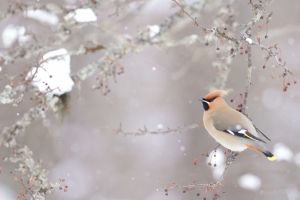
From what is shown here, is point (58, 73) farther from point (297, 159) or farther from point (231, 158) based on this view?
point (297, 159)

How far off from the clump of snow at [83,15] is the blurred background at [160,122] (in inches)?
149

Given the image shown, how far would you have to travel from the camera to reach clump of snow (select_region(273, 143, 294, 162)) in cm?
951

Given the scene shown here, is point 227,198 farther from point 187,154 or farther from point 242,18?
point 242,18

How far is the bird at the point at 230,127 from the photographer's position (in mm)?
4113

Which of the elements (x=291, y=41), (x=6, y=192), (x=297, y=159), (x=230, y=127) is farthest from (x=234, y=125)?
(x=6, y=192)

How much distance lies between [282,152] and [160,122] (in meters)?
3.96

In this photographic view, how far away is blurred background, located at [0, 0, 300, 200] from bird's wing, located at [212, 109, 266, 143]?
4.60 m

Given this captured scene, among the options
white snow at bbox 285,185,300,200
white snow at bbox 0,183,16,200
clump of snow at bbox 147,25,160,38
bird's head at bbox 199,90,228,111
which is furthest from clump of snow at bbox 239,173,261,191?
bird's head at bbox 199,90,228,111

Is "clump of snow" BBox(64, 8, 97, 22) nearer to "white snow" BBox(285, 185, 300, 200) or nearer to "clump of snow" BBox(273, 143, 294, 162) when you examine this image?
"clump of snow" BBox(273, 143, 294, 162)

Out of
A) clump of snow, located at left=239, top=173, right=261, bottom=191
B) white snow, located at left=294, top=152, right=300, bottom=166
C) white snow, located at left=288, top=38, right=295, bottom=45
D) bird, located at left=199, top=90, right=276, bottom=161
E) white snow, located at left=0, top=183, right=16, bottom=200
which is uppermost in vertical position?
bird, located at left=199, top=90, right=276, bottom=161

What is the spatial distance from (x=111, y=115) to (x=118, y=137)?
0.74m

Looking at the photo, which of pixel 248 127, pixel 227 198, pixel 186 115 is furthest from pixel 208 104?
pixel 186 115

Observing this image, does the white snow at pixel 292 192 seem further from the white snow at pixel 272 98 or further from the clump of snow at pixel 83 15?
the clump of snow at pixel 83 15

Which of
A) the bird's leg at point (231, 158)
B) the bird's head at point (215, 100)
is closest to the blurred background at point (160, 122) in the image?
the bird's head at point (215, 100)
